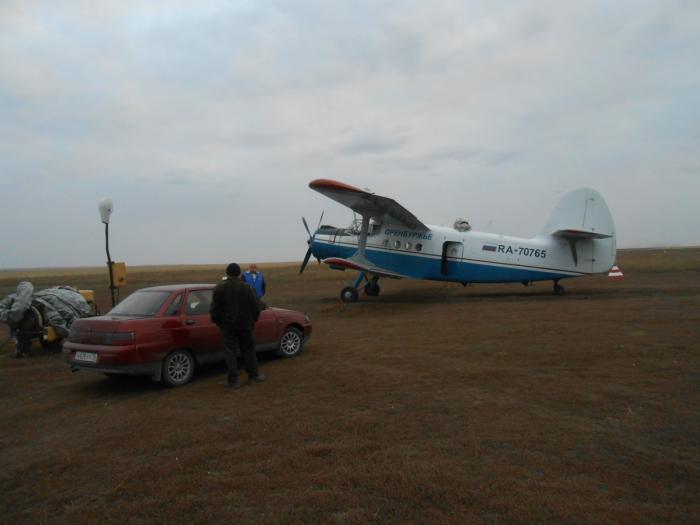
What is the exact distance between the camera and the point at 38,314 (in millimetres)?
10391

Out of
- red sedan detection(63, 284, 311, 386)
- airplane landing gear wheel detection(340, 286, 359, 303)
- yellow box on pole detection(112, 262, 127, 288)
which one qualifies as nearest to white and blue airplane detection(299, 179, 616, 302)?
airplane landing gear wheel detection(340, 286, 359, 303)

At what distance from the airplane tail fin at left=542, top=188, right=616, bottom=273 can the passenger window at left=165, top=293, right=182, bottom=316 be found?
14598mm

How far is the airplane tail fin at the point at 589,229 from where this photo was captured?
58.5ft

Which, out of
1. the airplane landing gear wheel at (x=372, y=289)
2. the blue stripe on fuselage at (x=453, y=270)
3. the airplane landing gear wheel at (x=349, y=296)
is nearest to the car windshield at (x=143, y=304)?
the airplane landing gear wheel at (x=349, y=296)

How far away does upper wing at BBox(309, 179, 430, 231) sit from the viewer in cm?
1458

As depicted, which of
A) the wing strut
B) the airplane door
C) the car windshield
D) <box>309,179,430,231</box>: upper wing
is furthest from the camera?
the airplane door

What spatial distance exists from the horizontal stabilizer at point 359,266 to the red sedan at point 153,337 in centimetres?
900

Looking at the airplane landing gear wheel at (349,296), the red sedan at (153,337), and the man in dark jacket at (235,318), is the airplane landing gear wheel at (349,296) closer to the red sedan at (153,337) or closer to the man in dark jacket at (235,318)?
the red sedan at (153,337)

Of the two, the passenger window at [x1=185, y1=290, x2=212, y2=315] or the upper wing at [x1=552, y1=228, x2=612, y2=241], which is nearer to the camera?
the passenger window at [x1=185, y1=290, x2=212, y2=315]

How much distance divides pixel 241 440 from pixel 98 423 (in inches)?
80.8

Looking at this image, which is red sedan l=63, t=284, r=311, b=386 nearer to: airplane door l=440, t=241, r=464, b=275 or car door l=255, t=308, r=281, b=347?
car door l=255, t=308, r=281, b=347

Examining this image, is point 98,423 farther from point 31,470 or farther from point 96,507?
point 96,507

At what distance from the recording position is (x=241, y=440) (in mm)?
4824

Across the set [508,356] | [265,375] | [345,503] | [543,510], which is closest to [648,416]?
[543,510]
